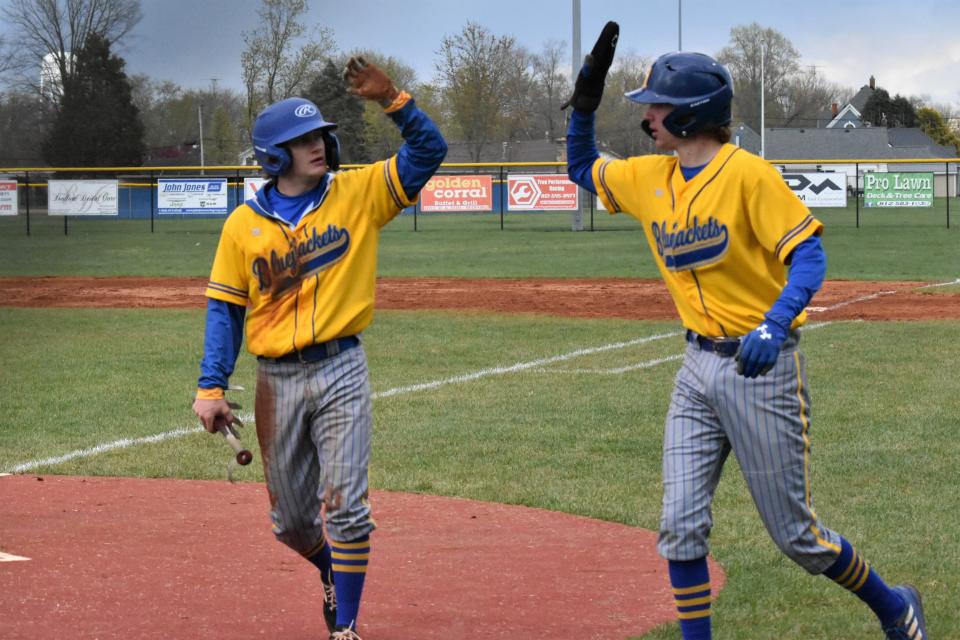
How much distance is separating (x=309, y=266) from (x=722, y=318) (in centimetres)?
138

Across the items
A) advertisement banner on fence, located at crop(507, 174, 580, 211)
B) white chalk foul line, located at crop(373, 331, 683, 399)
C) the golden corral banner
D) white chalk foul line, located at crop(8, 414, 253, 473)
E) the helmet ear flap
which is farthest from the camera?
the golden corral banner

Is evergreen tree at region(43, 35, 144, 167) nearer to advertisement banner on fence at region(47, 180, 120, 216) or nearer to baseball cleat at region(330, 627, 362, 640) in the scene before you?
advertisement banner on fence at region(47, 180, 120, 216)

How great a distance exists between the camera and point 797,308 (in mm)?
3762

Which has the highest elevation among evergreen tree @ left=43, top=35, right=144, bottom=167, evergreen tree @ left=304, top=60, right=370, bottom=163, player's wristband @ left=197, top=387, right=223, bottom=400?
evergreen tree @ left=304, top=60, right=370, bottom=163

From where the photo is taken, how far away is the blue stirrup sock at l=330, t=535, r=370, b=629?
4371mm

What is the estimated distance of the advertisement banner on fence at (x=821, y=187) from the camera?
108ft

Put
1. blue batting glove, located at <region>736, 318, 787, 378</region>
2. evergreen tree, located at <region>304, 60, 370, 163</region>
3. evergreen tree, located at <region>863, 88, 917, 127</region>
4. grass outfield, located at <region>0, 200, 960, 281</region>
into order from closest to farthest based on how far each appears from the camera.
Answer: blue batting glove, located at <region>736, 318, 787, 378</region> → grass outfield, located at <region>0, 200, 960, 281</region> → evergreen tree, located at <region>304, 60, 370, 163</region> → evergreen tree, located at <region>863, 88, 917, 127</region>

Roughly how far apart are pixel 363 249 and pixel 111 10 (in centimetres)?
529

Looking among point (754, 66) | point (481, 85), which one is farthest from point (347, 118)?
point (754, 66)

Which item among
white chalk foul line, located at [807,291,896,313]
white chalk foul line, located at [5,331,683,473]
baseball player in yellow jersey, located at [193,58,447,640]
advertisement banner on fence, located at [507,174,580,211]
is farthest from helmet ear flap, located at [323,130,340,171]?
advertisement banner on fence, located at [507,174,580,211]


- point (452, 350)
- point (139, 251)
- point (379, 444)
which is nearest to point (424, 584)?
point (379, 444)

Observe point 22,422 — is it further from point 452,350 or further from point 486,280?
point 486,280

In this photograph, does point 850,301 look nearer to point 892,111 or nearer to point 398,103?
point 398,103

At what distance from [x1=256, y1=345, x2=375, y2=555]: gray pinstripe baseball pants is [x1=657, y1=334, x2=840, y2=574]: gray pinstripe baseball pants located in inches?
40.4
